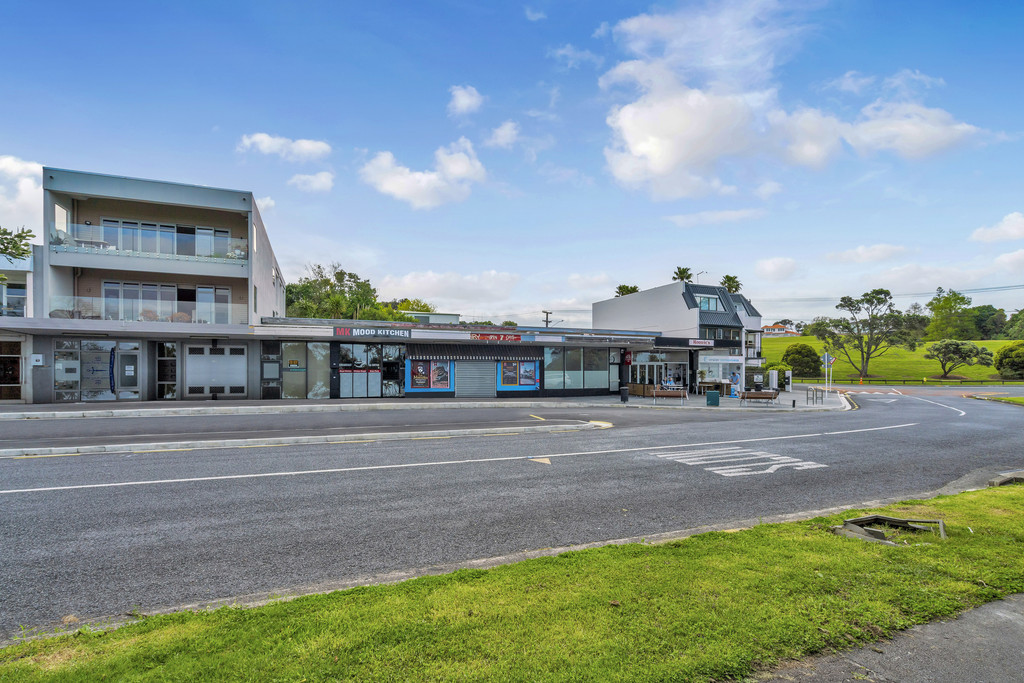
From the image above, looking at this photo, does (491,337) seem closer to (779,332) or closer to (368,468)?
(368,468)

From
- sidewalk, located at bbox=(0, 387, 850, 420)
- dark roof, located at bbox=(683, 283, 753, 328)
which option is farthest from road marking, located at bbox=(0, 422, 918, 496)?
dark roof, located at bbox=(683, 283, 753, 328)

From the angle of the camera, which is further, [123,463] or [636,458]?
[636,458]

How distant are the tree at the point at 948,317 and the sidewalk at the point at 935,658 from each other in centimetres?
13746

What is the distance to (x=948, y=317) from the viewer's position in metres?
110

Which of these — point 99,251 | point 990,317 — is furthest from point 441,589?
point 990,317

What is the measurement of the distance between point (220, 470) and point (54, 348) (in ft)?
73.2

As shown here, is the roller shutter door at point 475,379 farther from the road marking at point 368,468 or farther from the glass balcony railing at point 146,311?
the road marking at point 368,468

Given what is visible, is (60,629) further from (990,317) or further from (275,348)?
(990,317)

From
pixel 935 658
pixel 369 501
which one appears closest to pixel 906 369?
pixel 935 658

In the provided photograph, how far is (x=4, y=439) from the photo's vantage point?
47.1 feet

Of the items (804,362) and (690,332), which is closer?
(690,332)

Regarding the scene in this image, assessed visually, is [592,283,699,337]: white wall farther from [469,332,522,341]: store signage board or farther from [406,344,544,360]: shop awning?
[469,332,522,341]: store signage board

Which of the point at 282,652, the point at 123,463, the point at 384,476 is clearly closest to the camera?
the point at 282,652

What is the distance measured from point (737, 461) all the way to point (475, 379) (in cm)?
2166
